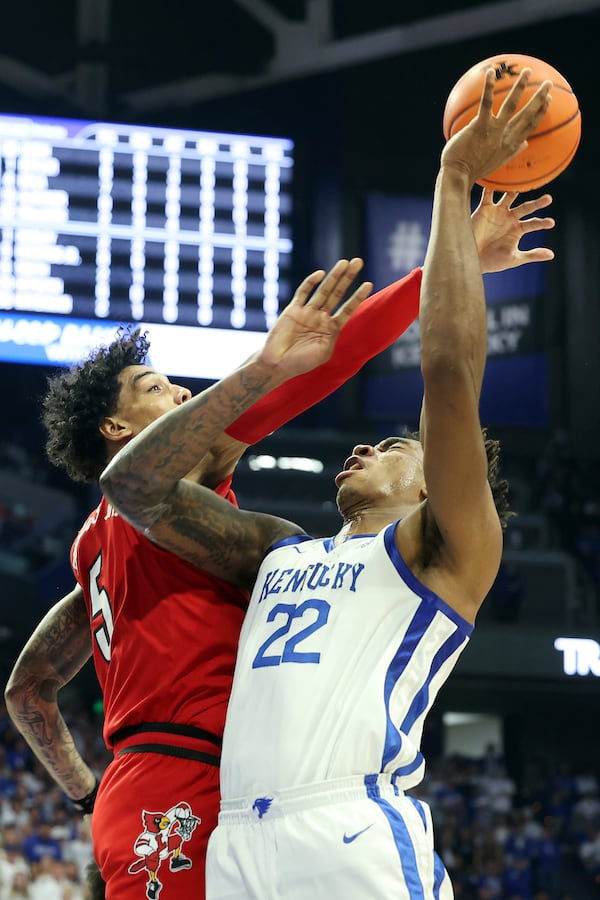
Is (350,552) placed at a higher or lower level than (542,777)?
higher

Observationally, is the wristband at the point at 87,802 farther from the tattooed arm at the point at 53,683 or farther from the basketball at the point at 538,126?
the basketball at the point at 538,126

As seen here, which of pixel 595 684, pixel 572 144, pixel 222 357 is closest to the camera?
pixel 572 144

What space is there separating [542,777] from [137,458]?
13969mm

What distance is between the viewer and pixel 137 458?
2758 millimetres

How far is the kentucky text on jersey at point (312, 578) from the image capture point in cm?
268

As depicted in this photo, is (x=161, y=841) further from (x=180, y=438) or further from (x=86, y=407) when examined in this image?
(x=86, y=407)

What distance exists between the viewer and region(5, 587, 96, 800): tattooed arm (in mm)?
3426

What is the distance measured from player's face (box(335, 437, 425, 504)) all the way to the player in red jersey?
0.22 metres

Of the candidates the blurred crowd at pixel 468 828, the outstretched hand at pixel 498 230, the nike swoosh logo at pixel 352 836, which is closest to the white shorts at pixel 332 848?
the nike swoosh logo at pixel 352 836

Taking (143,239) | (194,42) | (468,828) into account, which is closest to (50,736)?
(143,239)

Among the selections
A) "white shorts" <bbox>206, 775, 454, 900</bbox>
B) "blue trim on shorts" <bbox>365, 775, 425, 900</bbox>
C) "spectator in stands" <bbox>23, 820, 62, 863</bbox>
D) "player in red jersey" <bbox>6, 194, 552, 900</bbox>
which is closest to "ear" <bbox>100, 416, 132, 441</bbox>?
"player in red jersey" <bbox>6, 194, 552, 900</bbox>

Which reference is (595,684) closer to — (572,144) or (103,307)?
(103,307)

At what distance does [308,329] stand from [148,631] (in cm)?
84

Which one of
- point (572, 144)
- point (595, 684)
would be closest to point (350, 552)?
point (572, 144)
